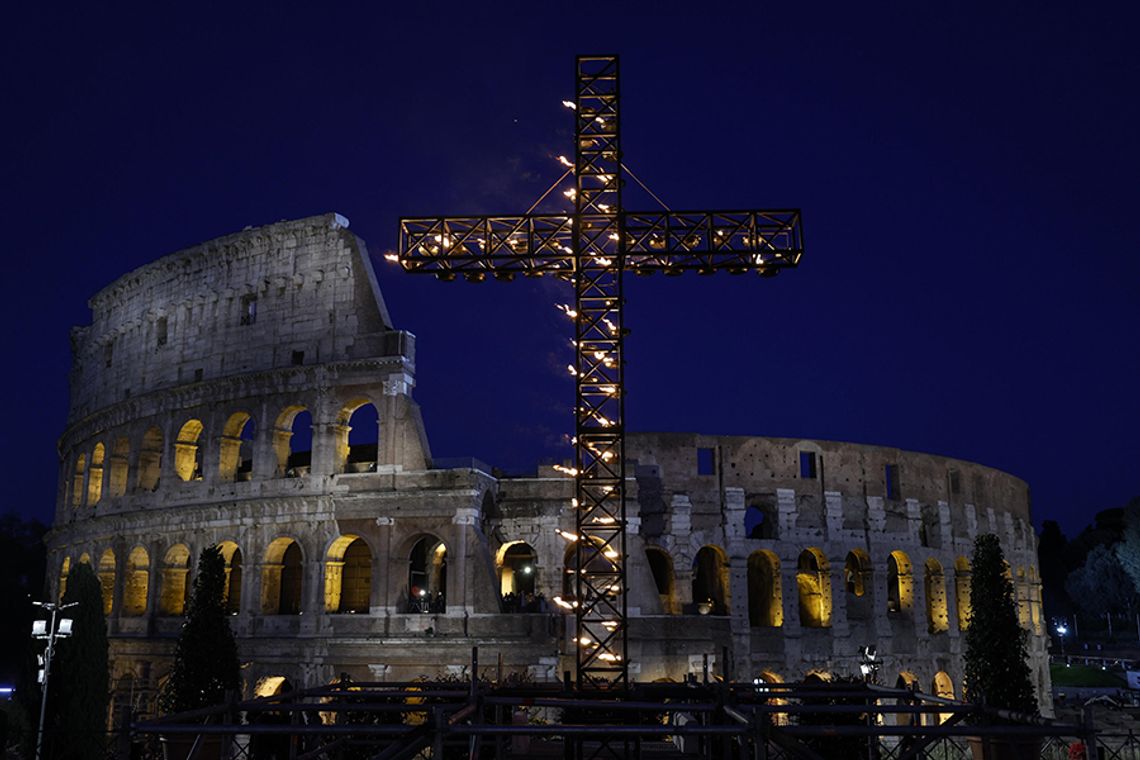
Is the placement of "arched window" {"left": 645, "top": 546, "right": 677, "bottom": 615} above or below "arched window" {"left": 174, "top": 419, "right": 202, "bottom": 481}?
below

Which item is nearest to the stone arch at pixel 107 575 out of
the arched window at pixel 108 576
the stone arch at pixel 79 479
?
the arched window at pixel 108 576

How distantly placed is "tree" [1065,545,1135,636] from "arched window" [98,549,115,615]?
2567 inches

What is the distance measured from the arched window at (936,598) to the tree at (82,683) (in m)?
27.2

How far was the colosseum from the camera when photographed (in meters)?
29.7

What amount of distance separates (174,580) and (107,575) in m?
Answer: 4.19

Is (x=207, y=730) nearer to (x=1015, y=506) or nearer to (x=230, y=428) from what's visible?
(x=230, y=428)

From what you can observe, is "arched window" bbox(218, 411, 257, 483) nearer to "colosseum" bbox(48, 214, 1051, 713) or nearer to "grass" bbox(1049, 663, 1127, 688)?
"colosseum" bbox(48, 214, 1051, 713)

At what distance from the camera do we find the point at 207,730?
805 cm

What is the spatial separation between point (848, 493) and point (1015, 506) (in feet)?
42.4

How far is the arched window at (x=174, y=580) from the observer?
3372 centimetres

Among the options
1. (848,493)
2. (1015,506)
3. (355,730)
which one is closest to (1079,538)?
(1015,506)

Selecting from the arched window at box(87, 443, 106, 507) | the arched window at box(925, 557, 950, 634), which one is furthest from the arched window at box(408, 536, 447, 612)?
the arched window at box(925, 557, 950, 634)

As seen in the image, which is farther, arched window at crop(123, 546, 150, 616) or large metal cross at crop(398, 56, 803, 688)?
arched window at crop(123, 546, 150, 616)

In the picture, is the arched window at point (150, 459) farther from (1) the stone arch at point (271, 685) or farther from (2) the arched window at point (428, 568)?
(2) the arched window at point (428, 568)
